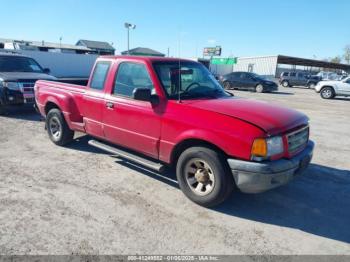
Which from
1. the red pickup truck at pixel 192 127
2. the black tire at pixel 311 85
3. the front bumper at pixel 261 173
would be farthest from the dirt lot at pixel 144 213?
the black tire at pixel 311 85

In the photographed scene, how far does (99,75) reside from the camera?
5395mm

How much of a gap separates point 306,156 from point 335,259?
142cm

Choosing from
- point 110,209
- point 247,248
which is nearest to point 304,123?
point 247,248

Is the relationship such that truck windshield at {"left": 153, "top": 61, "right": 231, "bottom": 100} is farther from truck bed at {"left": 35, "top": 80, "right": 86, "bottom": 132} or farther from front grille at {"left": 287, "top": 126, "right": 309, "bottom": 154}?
truck bed at {"left": 35, "top": 80, "right": 86, "bottom": 132}

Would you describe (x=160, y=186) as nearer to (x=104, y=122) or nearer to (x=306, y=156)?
(x=104, y=122)

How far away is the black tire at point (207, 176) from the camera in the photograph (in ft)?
12.4

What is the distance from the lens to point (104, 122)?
206 inches

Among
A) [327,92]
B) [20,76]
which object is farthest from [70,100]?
[327,92]

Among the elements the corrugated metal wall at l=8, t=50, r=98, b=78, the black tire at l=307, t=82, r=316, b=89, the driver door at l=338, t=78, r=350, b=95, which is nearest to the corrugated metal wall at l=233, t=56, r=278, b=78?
the black tire at l=307, t=82, r=316, b=89

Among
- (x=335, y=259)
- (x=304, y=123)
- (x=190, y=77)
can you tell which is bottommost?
(x=335, y=259)

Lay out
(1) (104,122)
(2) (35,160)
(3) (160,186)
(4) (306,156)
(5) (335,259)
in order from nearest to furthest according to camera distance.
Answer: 1. (5) (335,259)
2. (4) (306,156)
3. (3) (160,186)
4. (1) (104,122)
5. (2) (35,160)

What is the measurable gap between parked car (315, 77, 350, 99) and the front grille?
59.4ft

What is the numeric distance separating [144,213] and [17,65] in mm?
8739

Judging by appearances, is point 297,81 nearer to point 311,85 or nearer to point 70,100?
point 311,85
